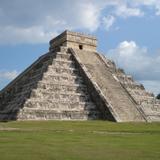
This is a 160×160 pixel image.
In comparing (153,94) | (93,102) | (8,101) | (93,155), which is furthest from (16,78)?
(93,155)

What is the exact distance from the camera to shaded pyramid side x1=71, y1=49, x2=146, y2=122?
37312mm

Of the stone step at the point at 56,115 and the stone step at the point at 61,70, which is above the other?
the stone step at the point at 61,70

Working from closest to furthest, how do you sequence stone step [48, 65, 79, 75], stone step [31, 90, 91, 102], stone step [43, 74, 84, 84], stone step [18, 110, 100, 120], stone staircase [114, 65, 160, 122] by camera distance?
stone step [18, 110, 100, 120] < stone step [31, 90, 91, 102] < stone step [43, 74, 84, 84] < stone step [48, 65, 79, 75] < stone staircase [114, 65, 160, 122]

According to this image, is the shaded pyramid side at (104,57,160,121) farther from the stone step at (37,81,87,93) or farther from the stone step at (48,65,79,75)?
the stone step at (37,81,87,93)

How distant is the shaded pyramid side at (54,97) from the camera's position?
35.0 metres

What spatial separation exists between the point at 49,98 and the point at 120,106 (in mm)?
7337

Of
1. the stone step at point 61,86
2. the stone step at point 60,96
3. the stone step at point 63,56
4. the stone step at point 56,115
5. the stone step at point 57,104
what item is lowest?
the stone step at point 56,115

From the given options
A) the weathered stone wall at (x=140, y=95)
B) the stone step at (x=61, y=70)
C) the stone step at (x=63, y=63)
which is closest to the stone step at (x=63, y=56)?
the stone step at (x=63, y=63)

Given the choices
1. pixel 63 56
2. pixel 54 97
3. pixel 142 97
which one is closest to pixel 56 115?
pixel 54 97

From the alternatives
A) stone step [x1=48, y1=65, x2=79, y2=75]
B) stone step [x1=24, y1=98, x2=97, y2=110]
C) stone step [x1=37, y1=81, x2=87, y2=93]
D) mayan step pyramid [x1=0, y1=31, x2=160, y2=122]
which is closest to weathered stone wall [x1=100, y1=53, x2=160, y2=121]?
mayan step pyramid [x1=0, y1=31, x2=160, y2=122]

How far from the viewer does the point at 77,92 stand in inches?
1535

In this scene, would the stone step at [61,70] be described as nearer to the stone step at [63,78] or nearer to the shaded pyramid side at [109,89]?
the stone step at [63,78]

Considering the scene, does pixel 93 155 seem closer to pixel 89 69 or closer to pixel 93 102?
pixel 93 102

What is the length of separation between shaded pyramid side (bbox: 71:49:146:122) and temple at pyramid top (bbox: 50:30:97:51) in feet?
3.64
